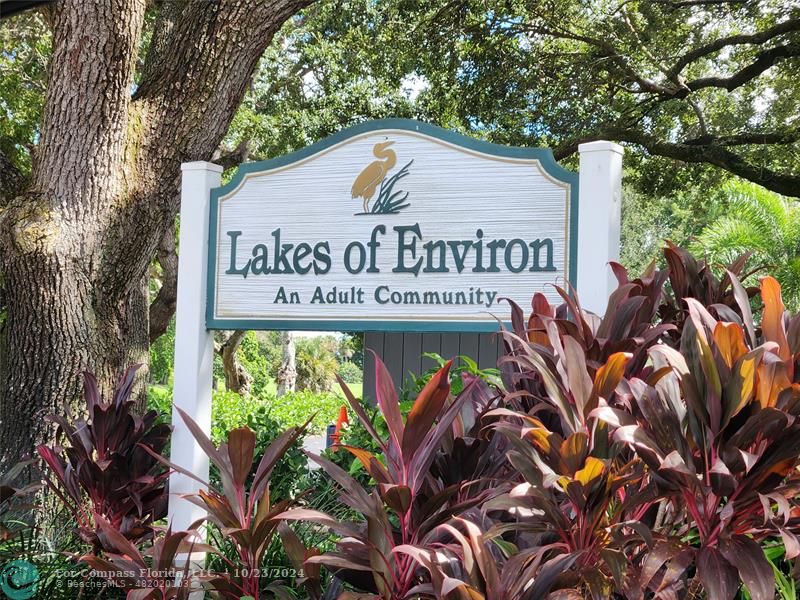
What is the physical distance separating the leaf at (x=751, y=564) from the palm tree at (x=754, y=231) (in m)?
11.6

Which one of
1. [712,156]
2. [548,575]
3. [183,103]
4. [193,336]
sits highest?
[712,156]

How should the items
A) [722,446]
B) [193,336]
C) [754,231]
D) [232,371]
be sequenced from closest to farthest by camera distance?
[722,446] < [193,336] < [754,231] < [232,371]

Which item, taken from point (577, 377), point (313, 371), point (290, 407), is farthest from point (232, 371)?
point (577, 377)

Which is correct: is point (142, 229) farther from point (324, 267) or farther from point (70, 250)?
point (324, 267)

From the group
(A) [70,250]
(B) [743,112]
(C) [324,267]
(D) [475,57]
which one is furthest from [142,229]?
(B) [743,112]

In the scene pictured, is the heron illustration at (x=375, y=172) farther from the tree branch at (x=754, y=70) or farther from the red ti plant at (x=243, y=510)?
the tree branch at (x=754, y=70)

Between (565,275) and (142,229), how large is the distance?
257cm

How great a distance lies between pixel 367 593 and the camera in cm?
214

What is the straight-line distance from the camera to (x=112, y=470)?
3.33 meters

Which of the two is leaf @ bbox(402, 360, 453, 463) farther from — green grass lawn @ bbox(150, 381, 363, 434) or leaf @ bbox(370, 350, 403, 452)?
green grass lawn @ bbox(150, 381, 363, 434)

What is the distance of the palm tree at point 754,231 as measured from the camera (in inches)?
502

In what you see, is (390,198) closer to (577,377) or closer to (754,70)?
(577,377)

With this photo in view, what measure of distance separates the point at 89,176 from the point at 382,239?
1.89 meters

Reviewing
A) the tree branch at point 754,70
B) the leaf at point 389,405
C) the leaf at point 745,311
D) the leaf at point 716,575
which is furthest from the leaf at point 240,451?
the tree branch at point 754,70
